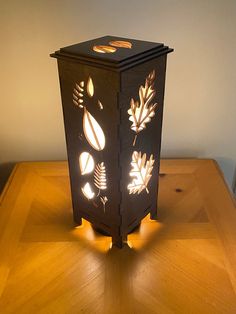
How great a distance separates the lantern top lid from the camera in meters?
0.49

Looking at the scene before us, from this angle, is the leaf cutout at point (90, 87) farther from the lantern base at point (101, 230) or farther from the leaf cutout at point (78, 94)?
the lantern base at point (101, 230)

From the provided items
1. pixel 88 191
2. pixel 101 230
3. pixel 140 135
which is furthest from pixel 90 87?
pixel 101 230

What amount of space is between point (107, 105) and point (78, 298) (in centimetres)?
37

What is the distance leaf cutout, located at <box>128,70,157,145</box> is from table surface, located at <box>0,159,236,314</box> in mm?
289

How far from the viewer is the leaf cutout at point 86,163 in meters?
0.62

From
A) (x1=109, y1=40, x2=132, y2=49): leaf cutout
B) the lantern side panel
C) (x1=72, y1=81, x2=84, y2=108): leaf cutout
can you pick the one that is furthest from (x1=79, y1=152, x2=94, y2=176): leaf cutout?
(x1=109, y1=40, x2=132, y2=49): leaf cutout

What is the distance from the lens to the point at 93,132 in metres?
0.58

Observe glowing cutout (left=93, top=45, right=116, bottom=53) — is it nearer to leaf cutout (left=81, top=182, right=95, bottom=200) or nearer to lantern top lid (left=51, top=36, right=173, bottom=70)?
lantern top lid (left=51, top=36, right=173, bottom=70)

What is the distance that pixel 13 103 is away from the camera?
35.7 inches

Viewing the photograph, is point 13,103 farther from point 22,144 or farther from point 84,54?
point 84,54

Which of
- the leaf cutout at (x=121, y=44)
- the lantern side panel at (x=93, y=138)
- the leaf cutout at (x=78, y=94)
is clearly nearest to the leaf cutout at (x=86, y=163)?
the lantern side panel at (x=93, y=138)

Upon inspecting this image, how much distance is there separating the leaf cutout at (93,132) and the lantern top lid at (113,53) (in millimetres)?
103

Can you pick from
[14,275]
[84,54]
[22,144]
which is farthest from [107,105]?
[22,144]

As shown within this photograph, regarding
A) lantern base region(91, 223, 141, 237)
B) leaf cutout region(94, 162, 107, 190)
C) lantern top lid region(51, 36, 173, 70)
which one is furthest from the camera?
lantern base region(91, 223, 141, 237)
